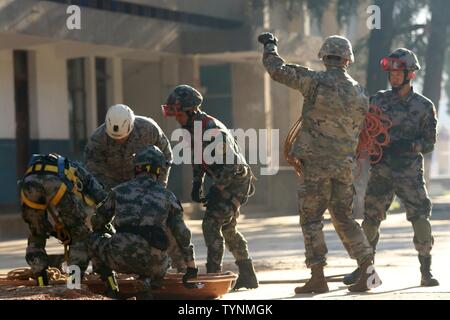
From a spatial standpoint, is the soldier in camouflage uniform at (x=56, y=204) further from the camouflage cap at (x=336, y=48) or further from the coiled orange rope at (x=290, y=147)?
the camouflage cap at (x=336, y=48)

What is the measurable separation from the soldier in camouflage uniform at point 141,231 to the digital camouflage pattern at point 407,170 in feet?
8.31

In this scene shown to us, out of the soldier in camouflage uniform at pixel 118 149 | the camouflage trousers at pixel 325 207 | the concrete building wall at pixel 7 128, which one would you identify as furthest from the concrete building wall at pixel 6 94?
the camouflage trousers at pixel 325 207

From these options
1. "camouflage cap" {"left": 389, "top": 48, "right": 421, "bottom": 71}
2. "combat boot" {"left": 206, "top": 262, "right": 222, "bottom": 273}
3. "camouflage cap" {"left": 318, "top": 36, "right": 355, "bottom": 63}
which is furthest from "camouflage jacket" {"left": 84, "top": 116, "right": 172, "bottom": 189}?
"camouflage cap" {"left": 389, "top": 48, "right": 421, "bottom": 71}

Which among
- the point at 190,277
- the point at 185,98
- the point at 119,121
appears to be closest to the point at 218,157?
the point at 185,98

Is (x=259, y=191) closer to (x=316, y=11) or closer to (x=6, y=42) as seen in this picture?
(x=316, y=11)

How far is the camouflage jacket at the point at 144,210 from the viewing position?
820cm

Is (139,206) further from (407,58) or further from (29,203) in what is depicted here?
(407,58)

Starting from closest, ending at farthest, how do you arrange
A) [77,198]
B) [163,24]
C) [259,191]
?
[77,198] < [163,24] < [259,191]

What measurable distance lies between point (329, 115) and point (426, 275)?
1.74 metres

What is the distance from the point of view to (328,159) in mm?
9250

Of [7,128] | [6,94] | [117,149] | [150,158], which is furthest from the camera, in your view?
[7,128]
